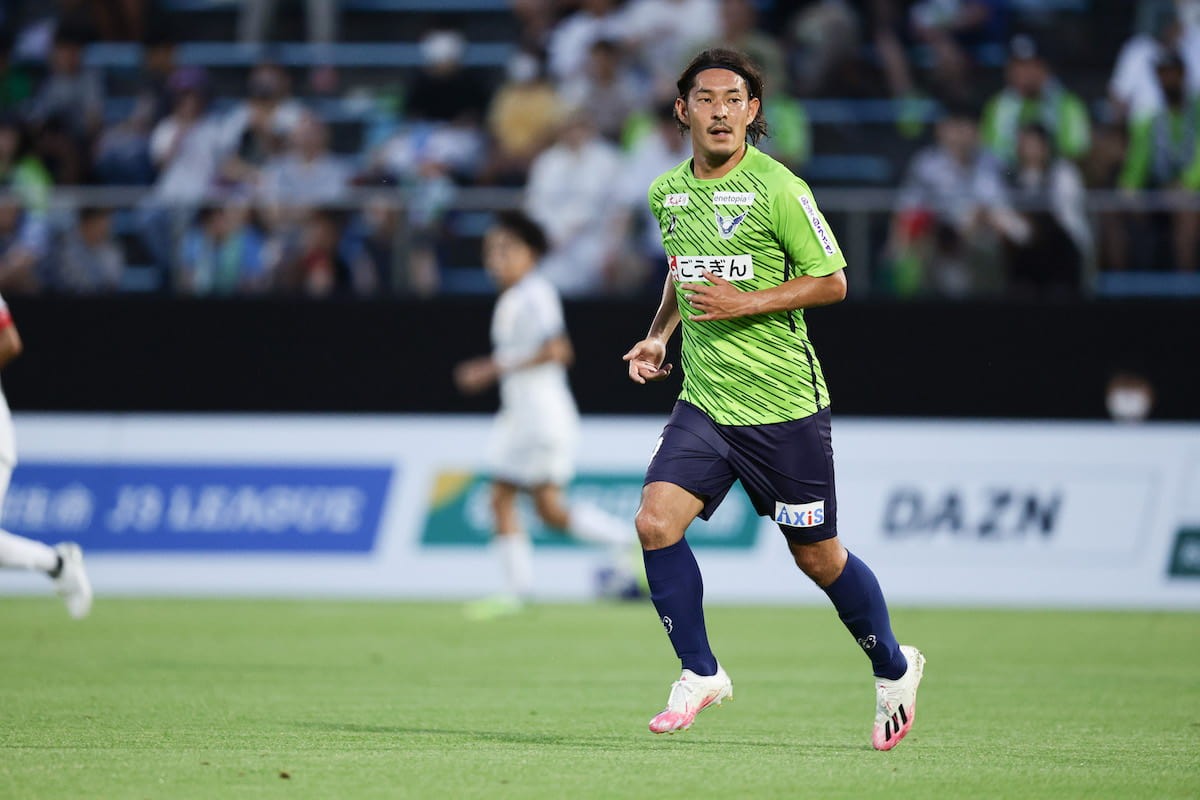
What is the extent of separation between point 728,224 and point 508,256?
24.3 feet

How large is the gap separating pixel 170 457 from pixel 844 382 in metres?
5.97

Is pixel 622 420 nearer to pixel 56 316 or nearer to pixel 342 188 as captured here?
pixel 342 188

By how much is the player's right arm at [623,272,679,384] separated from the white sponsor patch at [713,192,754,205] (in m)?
0.35

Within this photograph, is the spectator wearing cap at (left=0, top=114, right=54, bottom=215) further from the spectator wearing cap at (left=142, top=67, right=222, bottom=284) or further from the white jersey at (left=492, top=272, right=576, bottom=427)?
the white jersey at (left=492, top=272, right=576, bottom=427)

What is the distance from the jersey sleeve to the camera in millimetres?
7086

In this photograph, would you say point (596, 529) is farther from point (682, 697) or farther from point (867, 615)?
point (682, 697)

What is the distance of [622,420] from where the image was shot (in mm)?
15945

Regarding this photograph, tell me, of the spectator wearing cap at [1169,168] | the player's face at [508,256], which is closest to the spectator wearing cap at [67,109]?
the player's face at [508,256]

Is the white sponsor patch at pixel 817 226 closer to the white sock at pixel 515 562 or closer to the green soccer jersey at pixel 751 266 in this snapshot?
the green soccer jersey at pixel 751 266

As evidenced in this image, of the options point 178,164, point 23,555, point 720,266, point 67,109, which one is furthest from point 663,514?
point 67,109

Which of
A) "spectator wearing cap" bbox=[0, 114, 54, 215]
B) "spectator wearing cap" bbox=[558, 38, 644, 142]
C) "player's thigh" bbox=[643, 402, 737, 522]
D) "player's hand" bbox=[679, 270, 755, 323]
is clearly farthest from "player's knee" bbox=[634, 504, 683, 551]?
"spectator wearing cap" bbox=[0, 114, 54, 215]

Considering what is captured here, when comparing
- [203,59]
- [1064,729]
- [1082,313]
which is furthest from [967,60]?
[1064,729]

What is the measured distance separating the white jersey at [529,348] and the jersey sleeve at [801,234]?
300 inches

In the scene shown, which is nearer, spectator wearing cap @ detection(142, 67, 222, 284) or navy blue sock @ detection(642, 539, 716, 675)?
navy blue sock @ detection(642, 539, 716, 675)
